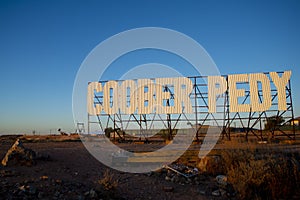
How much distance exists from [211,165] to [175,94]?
1354 cm

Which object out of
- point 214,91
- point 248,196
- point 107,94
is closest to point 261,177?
point 248,196

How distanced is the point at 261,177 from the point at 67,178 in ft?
18.7

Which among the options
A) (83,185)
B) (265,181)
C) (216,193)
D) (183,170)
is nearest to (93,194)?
(83,185)

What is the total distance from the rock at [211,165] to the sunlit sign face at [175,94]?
1247 centimetres

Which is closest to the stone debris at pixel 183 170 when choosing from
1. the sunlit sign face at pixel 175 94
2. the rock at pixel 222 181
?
the rock at pixel 222 181

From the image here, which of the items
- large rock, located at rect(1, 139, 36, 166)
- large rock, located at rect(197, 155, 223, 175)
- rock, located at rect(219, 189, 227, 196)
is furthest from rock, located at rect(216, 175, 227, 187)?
large rock, located at rect(1, 139, 36, 166)

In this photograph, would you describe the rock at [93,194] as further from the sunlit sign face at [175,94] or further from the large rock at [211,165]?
the sunlit sign face at [175,94]

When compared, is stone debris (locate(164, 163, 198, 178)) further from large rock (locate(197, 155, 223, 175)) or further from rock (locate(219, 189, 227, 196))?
rock (locate(219, 189, 227, 196))

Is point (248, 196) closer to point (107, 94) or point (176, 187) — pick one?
point (176, 187)

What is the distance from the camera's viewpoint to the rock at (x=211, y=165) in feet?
34.3

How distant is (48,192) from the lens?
6984 mm

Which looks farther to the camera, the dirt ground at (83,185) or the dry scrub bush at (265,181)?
the dry scrub bush at (265,181)

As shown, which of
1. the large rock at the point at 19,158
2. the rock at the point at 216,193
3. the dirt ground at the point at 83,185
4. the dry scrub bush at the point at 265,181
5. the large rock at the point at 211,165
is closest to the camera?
the dirt ground at the point at 83,185

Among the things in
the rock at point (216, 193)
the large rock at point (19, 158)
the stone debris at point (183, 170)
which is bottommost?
the rock at point (216, 193)
